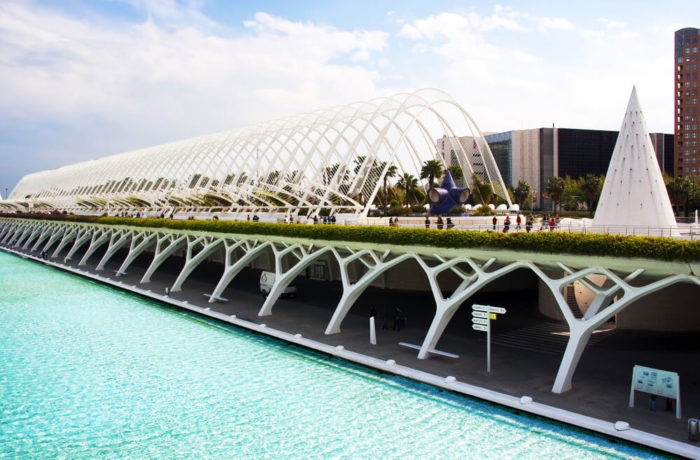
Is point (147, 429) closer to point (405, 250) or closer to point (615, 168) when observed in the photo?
point (405, 250)

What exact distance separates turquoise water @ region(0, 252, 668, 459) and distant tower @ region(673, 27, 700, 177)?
383 feet

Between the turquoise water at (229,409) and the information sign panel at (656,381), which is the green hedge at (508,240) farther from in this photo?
the turquoise water at (229,409)

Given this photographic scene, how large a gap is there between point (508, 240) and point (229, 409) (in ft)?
37.8

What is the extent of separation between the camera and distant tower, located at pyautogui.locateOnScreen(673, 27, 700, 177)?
363ft

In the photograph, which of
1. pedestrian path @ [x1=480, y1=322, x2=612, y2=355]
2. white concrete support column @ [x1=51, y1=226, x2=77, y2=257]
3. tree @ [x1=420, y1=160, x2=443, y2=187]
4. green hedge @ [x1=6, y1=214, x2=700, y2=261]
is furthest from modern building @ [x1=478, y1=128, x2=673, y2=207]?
green hedge @ [x1=6, y1=214, x2=700, y2=261]

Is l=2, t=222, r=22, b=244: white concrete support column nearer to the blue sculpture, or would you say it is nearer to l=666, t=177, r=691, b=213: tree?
the blue sculpture

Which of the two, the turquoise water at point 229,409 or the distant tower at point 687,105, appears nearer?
the turquoise water at point 229,409

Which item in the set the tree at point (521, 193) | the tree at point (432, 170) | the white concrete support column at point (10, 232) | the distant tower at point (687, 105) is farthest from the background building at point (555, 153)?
the white concrete support column at point (10, 232)

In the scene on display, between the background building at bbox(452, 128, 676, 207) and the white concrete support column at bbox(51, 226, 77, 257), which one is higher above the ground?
the background building at bbox(452, 128, 676, 207)

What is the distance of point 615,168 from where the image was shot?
22453 mm

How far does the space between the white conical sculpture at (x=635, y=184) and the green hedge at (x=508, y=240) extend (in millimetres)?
4963

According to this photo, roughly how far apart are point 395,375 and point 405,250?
5547 mm

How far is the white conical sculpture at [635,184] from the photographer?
2141 centimetres

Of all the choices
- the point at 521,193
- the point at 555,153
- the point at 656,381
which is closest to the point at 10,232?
the point at 521,193
